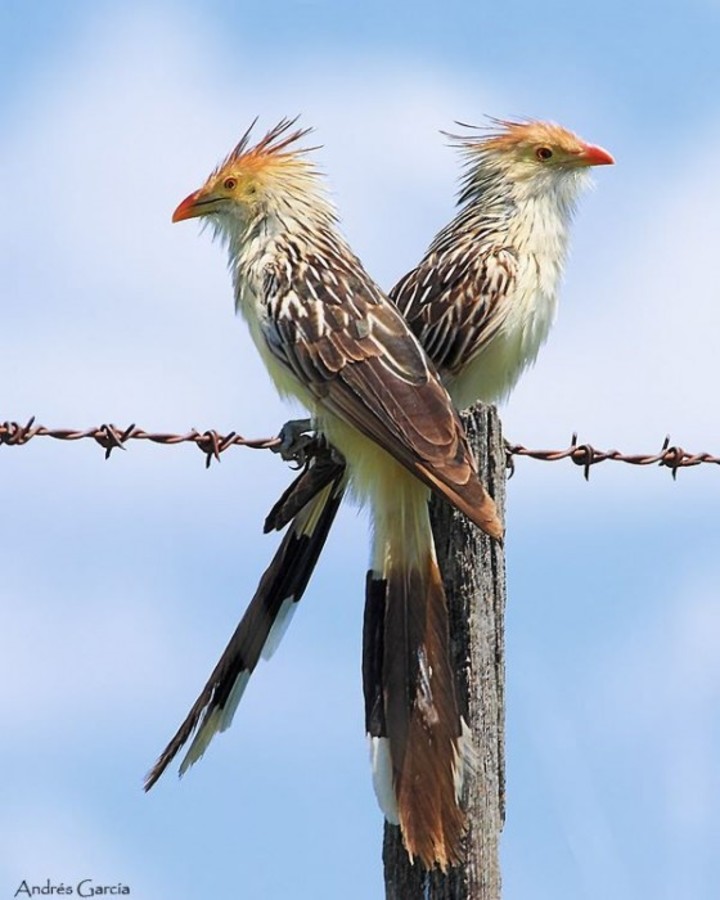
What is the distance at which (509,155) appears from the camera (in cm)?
841

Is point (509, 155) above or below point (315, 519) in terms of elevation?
above

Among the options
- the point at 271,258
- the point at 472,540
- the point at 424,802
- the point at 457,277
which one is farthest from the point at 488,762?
the point at 457,277

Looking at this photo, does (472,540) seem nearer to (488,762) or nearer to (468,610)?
(468,610)

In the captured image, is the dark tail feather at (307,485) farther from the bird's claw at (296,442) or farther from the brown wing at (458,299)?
the brown wing at (458,299)

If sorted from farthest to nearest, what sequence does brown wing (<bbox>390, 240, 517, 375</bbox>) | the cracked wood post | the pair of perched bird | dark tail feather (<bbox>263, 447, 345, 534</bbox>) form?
1. brown wing (<bbox>390, 240, 517, 375</bbox>)
2. dark tail feather (<bbox>263, 447, 345, 534</bbox>)
3. the pair of perched bird
4. the cracked wood post

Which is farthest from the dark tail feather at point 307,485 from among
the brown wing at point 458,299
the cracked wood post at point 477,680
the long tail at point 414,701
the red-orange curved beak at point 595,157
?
the red-orange curved beak at point 595,157

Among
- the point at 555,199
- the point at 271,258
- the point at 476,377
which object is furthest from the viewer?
the point at 555,199

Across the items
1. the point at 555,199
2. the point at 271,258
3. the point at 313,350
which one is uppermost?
the point at 555,199

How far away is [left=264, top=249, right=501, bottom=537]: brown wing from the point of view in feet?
16.7

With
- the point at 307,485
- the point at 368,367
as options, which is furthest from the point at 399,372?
the point at 307,485

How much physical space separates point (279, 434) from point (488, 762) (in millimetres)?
1710

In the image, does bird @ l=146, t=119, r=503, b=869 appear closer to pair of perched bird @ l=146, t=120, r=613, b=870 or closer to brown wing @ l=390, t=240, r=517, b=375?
pair of perched bird @ l=146, t=120, r=613, b=870

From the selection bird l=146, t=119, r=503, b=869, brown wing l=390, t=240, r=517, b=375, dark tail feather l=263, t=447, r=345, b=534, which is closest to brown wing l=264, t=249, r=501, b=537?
bird l=146, t=119, r=503, b=869

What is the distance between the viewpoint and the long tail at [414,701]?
4.75 meters
